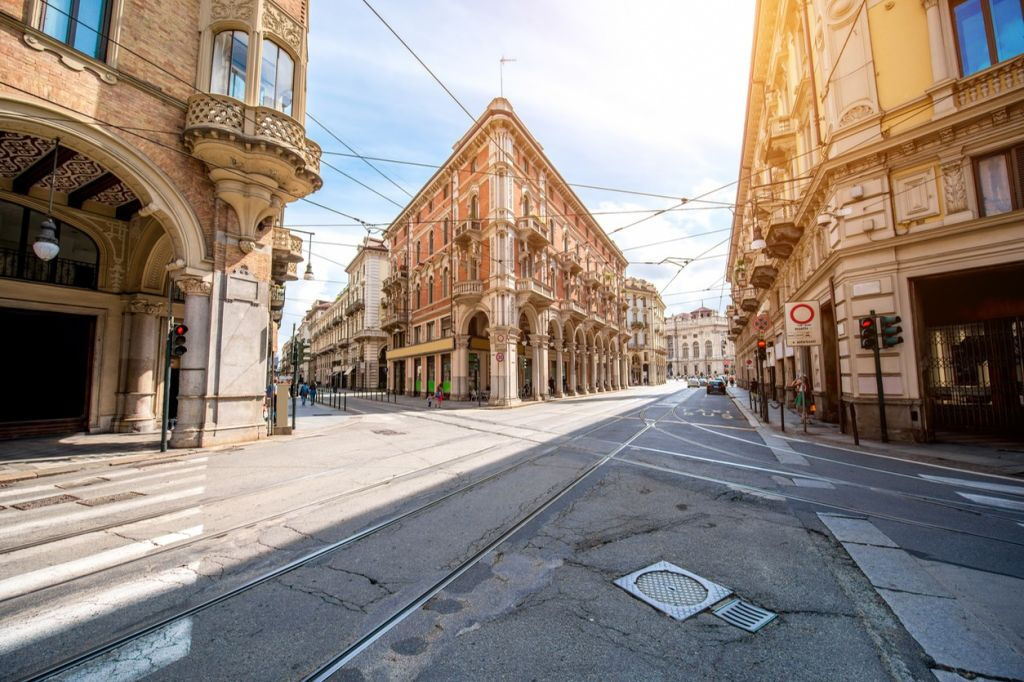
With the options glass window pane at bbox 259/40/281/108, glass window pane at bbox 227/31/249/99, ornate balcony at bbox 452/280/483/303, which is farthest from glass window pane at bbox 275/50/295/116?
ornate balcony at bbox 452/280/483/303

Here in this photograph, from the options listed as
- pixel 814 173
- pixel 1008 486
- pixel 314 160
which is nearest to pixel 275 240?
pixel 314 160

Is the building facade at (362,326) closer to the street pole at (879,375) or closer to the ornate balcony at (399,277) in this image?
the ornate balcony at (399,277)

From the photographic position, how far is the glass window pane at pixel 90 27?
9.16 m

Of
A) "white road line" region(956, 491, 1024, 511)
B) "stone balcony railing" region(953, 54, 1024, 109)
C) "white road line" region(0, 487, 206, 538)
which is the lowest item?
"white road line" region(956, 491, 1024, 511)

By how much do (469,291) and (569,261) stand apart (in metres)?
12.1

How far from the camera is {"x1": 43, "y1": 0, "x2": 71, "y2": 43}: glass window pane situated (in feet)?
28.3

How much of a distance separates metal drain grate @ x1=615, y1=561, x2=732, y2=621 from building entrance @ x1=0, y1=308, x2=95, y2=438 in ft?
55.0

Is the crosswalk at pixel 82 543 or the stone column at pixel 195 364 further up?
the stone column at pixel 195 364

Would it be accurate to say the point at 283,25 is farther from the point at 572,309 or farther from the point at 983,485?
the point at 572,309

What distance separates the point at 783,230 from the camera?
16.2 metres

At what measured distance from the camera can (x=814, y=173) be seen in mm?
12828

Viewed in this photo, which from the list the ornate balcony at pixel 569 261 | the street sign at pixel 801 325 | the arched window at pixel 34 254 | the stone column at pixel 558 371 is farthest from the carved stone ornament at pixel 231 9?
the stone column at pixel 558 371

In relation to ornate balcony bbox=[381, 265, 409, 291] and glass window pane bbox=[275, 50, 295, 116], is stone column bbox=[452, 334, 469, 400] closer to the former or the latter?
ornate balcony bbox=[381, 265, 409, 291]

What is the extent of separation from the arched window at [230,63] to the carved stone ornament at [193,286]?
4903mm
